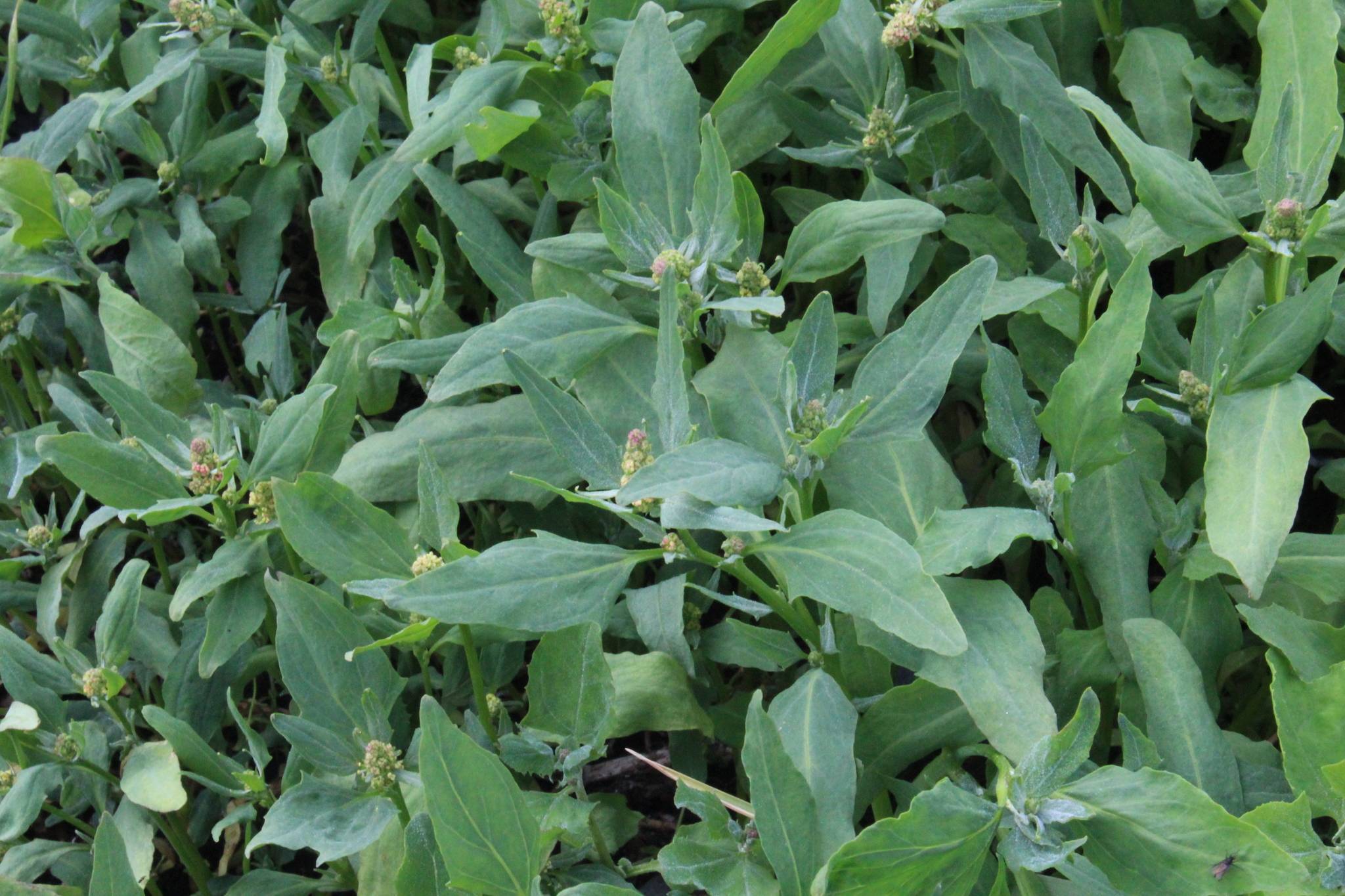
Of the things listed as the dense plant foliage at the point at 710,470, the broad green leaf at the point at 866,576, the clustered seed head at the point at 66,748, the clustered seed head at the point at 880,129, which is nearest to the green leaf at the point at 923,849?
the dense plant foliage at the point at 710,470

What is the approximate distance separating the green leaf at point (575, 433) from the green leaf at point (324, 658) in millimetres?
364

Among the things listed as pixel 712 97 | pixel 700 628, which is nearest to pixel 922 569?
pixel 700 628

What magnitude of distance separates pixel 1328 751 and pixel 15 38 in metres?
2.14

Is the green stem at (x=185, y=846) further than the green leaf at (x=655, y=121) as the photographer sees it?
Yes

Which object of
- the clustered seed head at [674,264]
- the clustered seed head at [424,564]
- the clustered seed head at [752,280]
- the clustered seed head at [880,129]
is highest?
the clustered seed head at [880,129]

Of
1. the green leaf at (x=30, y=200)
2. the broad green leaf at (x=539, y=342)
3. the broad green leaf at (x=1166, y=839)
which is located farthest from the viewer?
the green leaf at (x=30, y=200)

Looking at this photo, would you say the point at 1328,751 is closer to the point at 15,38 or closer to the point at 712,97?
the point at 712,97

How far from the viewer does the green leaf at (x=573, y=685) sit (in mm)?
1318

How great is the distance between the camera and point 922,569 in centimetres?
111

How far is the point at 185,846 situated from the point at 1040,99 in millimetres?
1444

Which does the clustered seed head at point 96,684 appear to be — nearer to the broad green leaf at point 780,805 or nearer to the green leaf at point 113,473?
the green leaf at point 113,473

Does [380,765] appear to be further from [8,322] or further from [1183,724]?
[8,322]

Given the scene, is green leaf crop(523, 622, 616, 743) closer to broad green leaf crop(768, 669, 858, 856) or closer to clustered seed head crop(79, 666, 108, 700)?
broad green leaf crop(768, 669, 858, 856)

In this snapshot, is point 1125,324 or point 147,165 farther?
point 147,165
